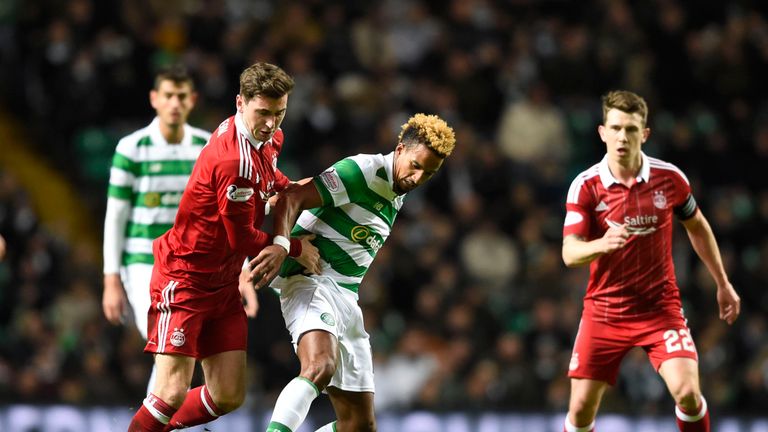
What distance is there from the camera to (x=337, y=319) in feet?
21.4

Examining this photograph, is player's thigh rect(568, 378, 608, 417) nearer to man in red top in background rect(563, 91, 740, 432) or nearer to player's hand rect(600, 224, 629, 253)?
man in red top in background rect(563, 91, 740, 432)

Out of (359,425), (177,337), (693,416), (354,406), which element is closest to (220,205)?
(177,337)

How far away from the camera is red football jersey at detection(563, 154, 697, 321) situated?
270 inches

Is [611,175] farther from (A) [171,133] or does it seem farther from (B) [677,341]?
(A) [171,133]

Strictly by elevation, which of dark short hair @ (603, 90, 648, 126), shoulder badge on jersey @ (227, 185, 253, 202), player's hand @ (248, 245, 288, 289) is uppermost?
dark short hair @ (603, 90, 648, 126)

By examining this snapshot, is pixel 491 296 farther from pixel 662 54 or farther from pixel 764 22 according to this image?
pixel 764 22

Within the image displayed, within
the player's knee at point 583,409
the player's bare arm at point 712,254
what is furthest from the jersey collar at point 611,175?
the player's knee at point 583,409

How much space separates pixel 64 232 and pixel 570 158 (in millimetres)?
5614

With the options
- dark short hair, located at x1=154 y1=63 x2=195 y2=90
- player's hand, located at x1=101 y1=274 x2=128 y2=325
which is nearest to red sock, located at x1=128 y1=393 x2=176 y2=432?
player's hand, located at x1=101 y1=274 x2=128 y2=325

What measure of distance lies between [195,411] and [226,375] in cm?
29

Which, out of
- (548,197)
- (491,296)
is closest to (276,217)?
(491,296)

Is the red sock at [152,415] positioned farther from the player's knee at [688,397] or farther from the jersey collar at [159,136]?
the player's knee at [688,397]

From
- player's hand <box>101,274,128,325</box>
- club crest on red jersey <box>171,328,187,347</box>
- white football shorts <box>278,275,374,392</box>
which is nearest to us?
club crest on red jersey <box>171,328,187,347</box>

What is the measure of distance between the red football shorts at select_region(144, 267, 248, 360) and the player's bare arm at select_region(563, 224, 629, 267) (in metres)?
1.85
